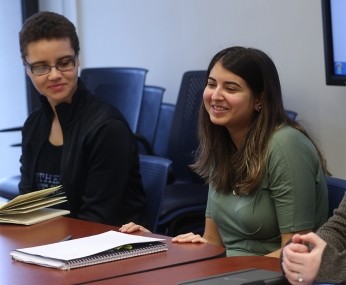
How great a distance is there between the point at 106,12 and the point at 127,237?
125 inches

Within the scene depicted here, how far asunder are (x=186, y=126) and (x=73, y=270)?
7.24ft

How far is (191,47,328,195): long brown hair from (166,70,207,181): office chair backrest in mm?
1455

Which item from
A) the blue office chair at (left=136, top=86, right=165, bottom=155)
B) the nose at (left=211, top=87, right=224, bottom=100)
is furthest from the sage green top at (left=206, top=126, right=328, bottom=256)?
the blue office chair at (left=136, top=86, right=165, bottom=155)

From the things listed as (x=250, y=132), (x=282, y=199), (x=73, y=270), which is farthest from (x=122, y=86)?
(x=73, y=270)

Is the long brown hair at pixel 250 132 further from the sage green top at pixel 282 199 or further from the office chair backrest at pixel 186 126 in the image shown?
the office chair backrest at pixel 186 126

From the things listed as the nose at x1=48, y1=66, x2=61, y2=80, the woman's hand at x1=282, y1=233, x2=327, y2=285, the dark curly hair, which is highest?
the dark curly hair

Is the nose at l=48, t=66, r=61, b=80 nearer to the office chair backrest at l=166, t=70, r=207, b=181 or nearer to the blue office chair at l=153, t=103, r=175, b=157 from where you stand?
the office chair backrest at l=166, t=70, r=207, b=181

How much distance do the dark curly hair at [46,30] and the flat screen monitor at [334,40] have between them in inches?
44.5

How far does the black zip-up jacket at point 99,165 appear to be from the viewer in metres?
2.76

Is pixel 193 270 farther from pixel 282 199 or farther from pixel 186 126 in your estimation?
pixel 186 126

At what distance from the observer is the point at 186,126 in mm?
4137

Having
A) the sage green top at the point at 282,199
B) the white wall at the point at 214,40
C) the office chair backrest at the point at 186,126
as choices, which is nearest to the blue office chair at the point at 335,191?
the sage green top at the point at 282,199

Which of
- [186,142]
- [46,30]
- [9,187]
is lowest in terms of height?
[9,187]

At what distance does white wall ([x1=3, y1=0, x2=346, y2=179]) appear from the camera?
12.6ft
